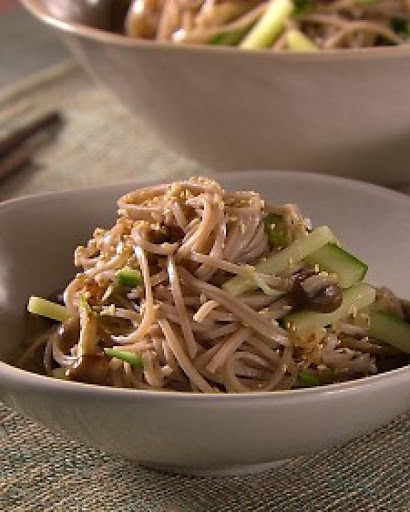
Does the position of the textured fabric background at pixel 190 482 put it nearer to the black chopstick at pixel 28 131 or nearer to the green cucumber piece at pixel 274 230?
the green cucumber piece at pixel 274 230

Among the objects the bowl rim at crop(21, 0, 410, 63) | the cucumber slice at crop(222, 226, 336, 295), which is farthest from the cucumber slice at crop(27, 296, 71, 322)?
the bowl rim at crop(21, 0, 410, 63)

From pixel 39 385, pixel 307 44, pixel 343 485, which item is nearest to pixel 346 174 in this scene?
pixel 307 44

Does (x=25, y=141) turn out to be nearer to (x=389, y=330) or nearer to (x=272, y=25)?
(x=272, y=25)

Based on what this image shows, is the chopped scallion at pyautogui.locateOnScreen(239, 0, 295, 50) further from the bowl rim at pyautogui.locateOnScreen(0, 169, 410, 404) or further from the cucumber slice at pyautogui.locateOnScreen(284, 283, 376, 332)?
the bowl rim at pyautogui.locateOnScreen(0, 169, 410, 404)

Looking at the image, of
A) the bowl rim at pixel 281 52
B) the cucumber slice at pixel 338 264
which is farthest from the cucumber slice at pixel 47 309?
the bowl rim at pixel 281 52

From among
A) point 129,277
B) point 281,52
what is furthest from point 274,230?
point 281,52

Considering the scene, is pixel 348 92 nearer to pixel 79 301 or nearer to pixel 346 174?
pixel 346 174
